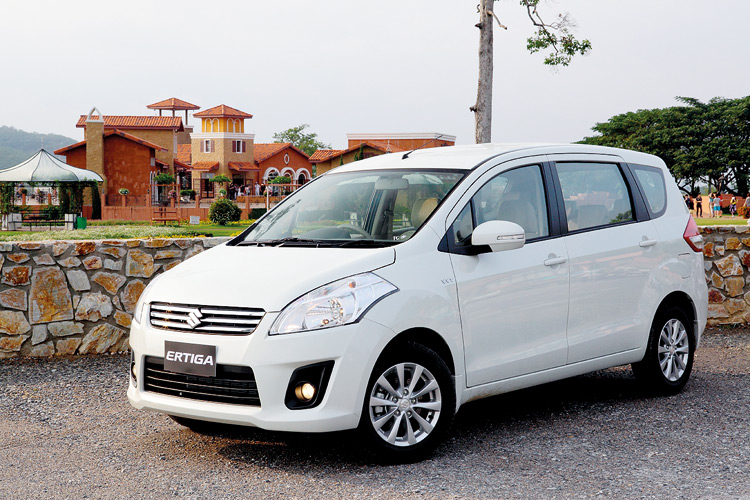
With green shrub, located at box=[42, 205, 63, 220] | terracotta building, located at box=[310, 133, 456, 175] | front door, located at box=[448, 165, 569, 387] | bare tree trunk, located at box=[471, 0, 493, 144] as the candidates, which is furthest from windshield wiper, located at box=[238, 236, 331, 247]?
terracotta building, located at box=[310, 133, 456, 175]

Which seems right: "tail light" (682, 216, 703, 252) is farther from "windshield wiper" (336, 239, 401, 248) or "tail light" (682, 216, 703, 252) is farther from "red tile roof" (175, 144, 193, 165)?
"red tile roof" (175, 144, 193, 165)

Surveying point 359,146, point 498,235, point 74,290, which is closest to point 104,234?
point 74,290

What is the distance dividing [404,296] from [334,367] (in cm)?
57

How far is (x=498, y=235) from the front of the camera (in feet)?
17.0

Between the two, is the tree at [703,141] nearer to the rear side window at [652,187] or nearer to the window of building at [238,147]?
the window of building at [238,147]

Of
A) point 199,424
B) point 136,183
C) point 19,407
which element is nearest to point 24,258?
point 19,407

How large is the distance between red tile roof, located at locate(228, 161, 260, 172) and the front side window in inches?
3269

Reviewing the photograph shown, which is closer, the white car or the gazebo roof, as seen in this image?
the white car

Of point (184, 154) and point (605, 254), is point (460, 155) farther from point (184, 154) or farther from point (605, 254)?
point (184, 154)

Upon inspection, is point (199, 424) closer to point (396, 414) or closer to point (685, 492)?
point (396, 414)

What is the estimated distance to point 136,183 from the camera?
72.2 m

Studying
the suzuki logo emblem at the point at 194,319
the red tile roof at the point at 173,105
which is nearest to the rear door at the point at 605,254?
the suzuki logo emblem at the point at 194,319

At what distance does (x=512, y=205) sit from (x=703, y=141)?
86.5 metres

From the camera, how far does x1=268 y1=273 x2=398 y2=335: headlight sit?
4590mm
